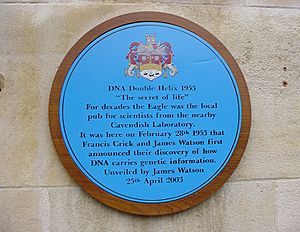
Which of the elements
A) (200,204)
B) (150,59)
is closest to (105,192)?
(200,204)

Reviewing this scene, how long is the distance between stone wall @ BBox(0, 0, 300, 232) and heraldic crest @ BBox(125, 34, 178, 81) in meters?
0.24

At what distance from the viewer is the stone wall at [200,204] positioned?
7.67 ft

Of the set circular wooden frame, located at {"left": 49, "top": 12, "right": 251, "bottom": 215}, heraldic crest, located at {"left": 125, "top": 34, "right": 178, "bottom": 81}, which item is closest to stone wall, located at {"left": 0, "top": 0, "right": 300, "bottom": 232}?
circular wooden frame, located at {"left": 49, "top": 12, "right": 251, "bottom": 215}

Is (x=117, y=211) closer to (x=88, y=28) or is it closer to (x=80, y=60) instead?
(x=80, y=60)

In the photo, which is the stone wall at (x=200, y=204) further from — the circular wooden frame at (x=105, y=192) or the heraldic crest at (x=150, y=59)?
the heraldic crest at (x=150, y=59)

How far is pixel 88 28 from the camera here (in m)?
2.41

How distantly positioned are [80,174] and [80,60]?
67 centimetres

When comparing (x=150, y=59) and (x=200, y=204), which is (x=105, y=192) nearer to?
(x=200, y=204)

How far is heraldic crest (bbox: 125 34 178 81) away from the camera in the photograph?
7.79ft

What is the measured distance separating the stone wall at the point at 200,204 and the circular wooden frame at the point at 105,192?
66 mm

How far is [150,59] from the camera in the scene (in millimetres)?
2391

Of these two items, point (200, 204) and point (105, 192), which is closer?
point (105, 192)

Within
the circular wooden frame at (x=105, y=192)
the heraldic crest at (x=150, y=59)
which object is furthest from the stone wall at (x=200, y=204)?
the heraldic crest at (x=150, y=59)

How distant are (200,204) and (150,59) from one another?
936 millimetres
